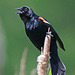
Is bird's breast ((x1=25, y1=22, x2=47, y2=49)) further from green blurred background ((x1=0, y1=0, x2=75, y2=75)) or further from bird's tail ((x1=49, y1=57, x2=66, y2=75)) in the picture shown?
green blurred background ((x1=0, y1=0, x2=75, y2=75))

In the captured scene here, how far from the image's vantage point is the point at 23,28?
35.9 feet

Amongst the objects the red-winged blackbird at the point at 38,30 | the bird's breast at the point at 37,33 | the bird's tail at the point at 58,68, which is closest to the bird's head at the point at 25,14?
the red-winged blackbird at the point at 38,30

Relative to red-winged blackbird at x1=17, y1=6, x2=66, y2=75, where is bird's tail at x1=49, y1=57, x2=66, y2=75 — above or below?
below

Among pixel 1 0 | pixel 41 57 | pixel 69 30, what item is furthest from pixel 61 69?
pixel 1 0

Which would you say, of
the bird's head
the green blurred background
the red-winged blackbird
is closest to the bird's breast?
the red-winged blackbird

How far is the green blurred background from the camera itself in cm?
1047

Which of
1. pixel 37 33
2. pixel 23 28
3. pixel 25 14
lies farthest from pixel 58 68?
pixel 23 28

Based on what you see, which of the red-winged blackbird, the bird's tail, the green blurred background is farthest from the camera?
the green blurred background

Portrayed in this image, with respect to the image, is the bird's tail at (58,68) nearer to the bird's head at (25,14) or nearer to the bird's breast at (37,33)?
the bird's breast at (37,33)

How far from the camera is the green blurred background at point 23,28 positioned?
10466 mm

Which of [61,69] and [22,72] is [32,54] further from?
[22,72]

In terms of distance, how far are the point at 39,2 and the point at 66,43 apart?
2.53m

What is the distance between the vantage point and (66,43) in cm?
1155

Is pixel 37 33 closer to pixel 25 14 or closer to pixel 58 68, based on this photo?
pixel 25 14
